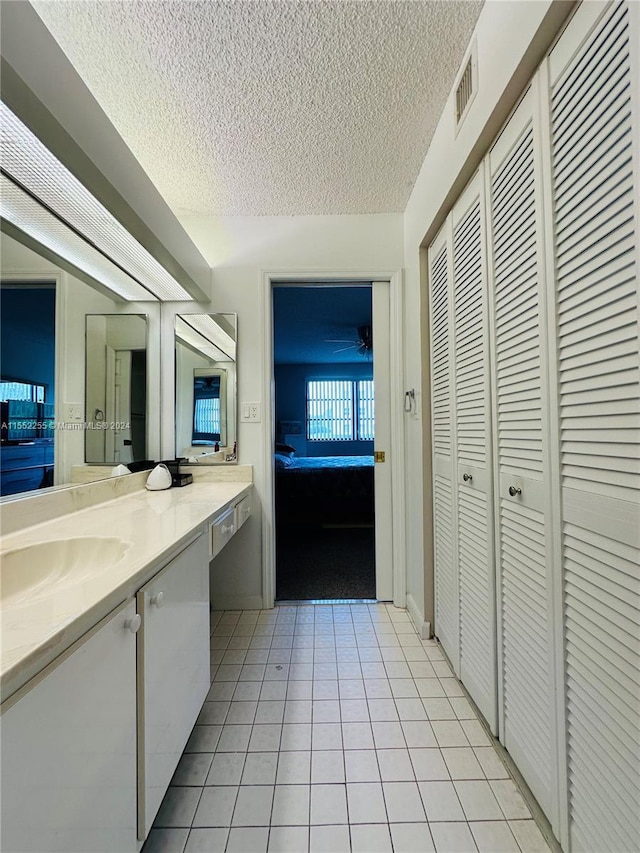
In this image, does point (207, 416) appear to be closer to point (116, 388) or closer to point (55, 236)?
point (116, 388)

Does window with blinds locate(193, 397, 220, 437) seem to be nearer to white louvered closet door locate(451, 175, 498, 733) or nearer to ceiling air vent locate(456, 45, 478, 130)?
white louvered closet door locate(451, 175, 498, 733)

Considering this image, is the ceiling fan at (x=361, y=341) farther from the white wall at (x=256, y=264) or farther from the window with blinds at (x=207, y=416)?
the window with blinds at (x=207, y=416)

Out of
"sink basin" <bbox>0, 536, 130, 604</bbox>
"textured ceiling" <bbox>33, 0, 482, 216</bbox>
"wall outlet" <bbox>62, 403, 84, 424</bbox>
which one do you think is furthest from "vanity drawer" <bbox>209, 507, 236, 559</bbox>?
"textured ceiling" <bbox>33, 0, 482, 216</bbox>

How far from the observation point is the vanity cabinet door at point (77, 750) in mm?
550

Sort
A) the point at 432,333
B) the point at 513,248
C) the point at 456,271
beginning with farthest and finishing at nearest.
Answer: the point at 432,333, the point at 456,271, the point at 513,248

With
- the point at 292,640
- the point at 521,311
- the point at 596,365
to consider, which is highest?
the point at 521,311

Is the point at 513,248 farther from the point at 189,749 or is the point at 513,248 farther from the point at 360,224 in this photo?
the point at 189,749

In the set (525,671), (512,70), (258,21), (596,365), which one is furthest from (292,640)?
(258,21)

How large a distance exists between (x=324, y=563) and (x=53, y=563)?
8.19ft

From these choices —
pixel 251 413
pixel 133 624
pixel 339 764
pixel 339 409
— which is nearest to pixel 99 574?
pixel 133 624

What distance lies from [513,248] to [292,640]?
206cm

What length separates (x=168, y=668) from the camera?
41.8 inches

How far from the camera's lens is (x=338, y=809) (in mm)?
1152

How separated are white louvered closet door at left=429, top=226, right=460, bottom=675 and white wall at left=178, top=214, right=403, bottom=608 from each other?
0.59m
